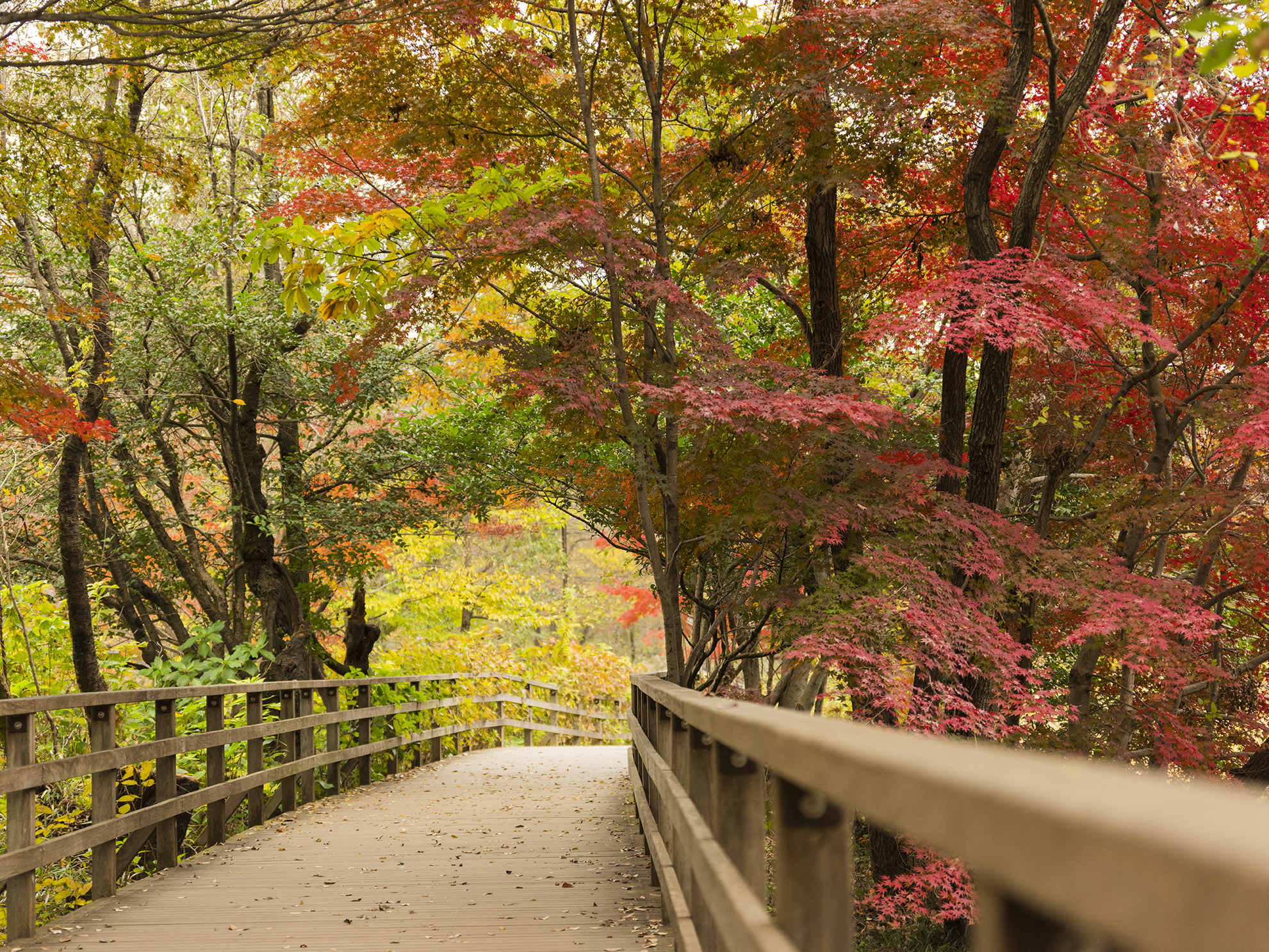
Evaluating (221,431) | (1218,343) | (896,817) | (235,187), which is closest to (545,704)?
(221,431)

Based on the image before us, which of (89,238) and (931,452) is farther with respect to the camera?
(89,238)

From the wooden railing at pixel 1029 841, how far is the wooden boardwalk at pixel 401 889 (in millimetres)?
3174

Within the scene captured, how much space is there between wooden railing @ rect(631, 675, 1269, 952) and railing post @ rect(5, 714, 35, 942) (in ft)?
13.2

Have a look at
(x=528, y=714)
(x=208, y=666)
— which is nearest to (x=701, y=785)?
(x=208, y=666)

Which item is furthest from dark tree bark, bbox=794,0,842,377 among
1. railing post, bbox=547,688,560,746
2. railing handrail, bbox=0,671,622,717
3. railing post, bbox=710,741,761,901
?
→ railing post, bbox=547,688,560,746

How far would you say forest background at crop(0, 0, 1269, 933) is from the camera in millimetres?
5750

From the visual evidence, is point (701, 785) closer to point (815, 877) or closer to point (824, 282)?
point (815, 877)

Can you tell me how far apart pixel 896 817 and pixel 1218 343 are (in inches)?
335

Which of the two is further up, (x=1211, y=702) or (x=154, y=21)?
(x=154, y=21)

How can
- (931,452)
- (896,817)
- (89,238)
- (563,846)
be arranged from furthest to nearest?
(89,238), (931,452), (563,846), (896,817)

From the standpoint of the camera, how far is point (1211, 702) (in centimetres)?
824

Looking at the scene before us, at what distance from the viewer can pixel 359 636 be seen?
38.9 ft

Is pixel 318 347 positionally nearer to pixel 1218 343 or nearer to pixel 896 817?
pixel 1218 343

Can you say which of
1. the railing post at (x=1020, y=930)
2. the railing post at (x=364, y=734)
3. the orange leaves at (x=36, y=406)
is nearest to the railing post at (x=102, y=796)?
the orange leaves at (x=36, y=406)
